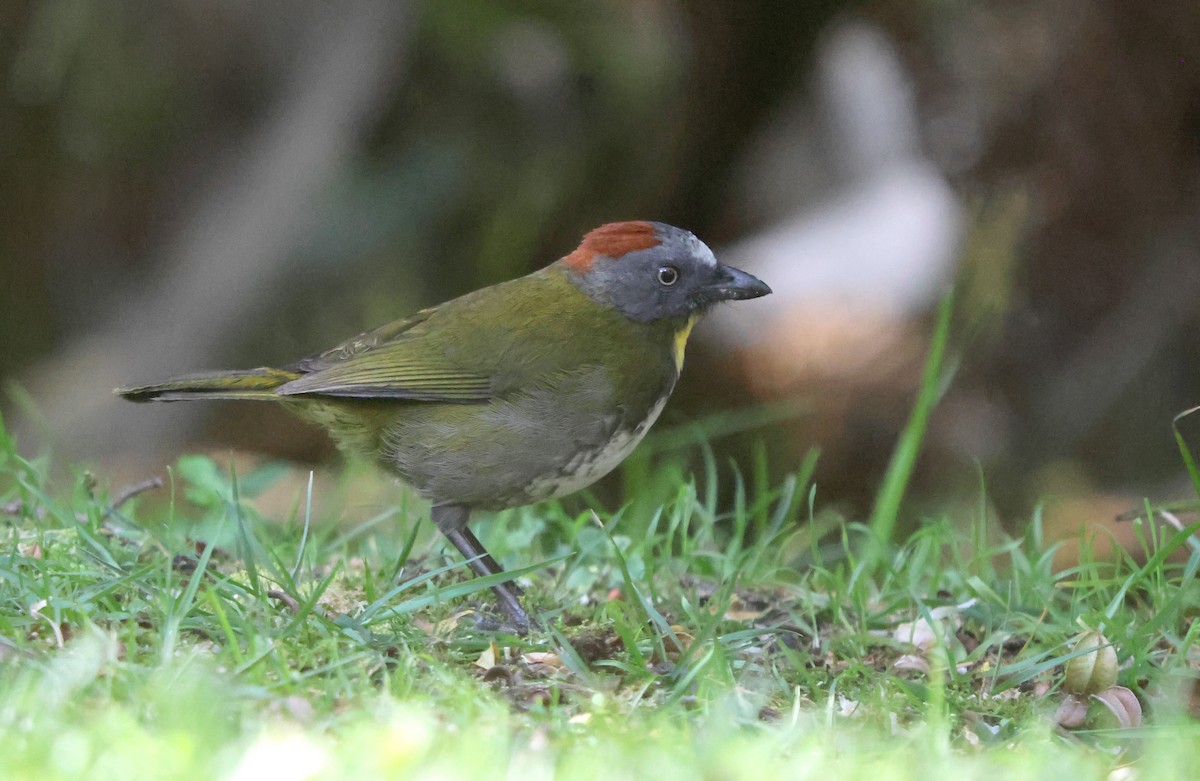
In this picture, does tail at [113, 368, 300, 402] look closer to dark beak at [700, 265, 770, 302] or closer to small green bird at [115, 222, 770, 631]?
small green bird at [115, 222, 770, 631]

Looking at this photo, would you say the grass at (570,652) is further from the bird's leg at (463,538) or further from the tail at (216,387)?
the tail at (216,387)

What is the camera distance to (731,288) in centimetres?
432

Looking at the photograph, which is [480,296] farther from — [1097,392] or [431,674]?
[1097,392]

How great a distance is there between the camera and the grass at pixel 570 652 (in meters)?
2.35

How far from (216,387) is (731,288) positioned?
160 centimetres

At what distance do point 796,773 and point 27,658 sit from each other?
5.09 feet

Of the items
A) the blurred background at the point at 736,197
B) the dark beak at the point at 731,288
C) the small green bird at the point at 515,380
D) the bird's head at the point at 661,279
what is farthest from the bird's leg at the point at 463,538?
the blurred background at the point at 736,197

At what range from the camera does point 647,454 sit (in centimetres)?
529

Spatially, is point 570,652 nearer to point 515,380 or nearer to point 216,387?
point 515,380

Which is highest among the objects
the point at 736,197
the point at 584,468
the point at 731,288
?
the point at 731,288

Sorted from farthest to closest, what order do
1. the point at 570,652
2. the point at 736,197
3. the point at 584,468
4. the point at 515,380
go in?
the point at 736,197 < the point at 515,380 < the point at 584,468 < the point at 570,652

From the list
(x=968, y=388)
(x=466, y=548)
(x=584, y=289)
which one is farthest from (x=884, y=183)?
(x=466, y=548)

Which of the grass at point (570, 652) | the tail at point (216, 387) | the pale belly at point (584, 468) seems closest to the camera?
the grass at point (570, 652)

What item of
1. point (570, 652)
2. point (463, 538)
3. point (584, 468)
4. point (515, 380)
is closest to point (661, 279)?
point (515, 380)
